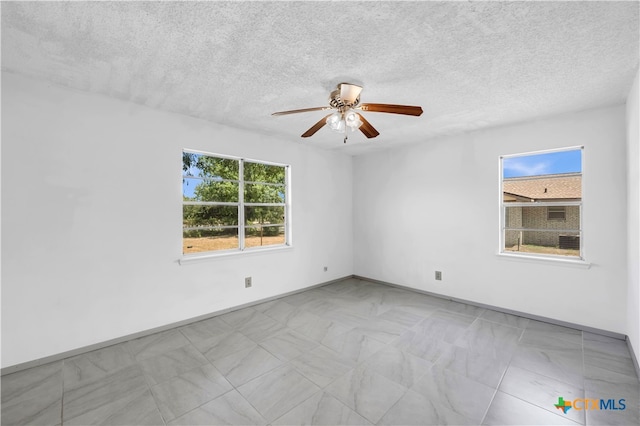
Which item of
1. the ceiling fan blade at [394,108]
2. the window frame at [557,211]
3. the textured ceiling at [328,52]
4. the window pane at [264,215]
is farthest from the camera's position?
the window pane at [264,215]

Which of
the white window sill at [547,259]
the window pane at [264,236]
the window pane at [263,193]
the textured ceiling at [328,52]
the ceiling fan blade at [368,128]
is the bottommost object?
the white window sill at [547,259]

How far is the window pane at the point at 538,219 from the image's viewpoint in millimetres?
3408

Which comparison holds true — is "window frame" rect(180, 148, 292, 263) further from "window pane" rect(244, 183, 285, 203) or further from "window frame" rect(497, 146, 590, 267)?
"window frame" rect(497, 146, 590, 267)

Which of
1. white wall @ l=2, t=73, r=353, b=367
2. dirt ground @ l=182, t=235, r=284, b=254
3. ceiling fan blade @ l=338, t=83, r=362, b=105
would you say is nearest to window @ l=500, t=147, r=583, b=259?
ceiling fan blade @ l=338, t=83, r=362, b=105

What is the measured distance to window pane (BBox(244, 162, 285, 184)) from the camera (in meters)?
4.26

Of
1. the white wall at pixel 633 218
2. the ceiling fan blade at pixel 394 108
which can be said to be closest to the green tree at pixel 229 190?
the ceiling fan blade at pixel 394 108

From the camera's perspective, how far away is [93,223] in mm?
2756

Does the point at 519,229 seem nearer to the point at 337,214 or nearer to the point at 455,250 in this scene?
the point at 455,250

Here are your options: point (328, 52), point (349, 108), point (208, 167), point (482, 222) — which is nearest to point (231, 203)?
point (208, 167)

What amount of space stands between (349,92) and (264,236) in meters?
2.86

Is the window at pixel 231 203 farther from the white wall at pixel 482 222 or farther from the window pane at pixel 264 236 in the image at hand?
the white wall at pixel 482 222

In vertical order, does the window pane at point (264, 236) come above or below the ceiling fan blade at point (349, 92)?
below

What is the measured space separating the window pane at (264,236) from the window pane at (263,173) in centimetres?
79

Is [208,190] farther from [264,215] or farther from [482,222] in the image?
[482,222]
